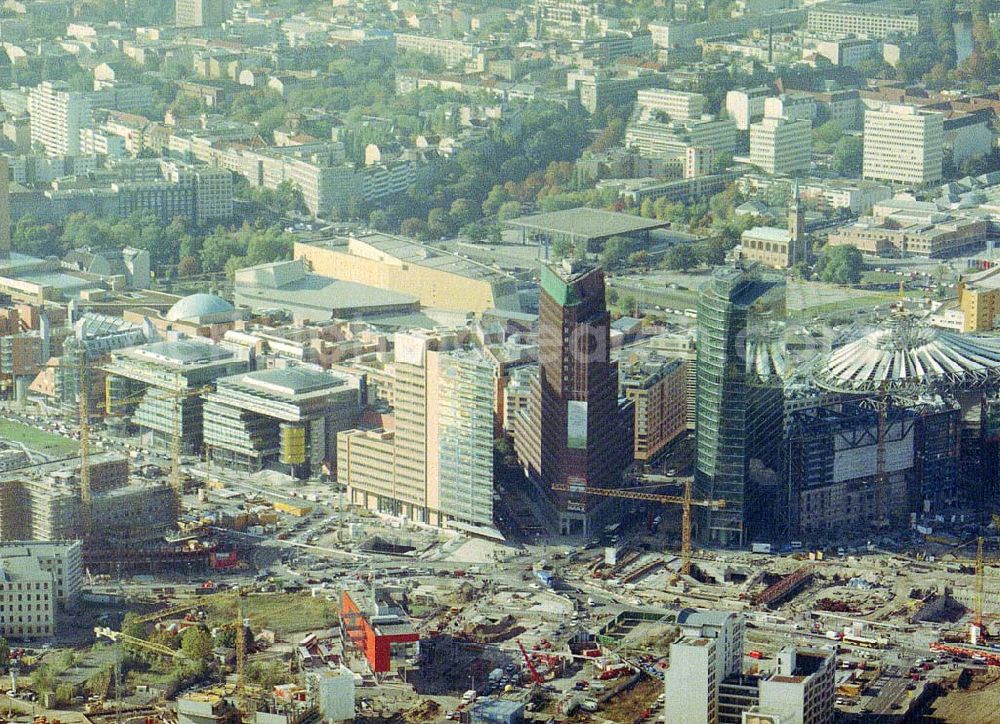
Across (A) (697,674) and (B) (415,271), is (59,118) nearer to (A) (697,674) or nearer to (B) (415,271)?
(B) (415,271)

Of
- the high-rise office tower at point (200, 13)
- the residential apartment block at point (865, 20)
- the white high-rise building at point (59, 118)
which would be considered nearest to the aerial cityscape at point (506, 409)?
the white high-rise building at point (59, 118)

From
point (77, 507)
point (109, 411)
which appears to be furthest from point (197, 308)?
point (77, 507)

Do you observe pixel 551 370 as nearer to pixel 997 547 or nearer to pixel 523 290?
pixel 997 547

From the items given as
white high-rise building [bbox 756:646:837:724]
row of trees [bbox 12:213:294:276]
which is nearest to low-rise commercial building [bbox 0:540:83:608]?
white high-rise building [bbox 756:646:837:724]

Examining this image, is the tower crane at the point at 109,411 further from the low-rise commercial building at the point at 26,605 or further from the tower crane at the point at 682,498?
the tower crane at the point at 682,498

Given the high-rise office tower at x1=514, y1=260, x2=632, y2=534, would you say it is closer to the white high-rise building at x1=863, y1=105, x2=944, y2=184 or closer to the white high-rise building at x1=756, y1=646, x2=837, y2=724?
the white high-rise building at x1=756, y1=646, x2=837, y2=724
